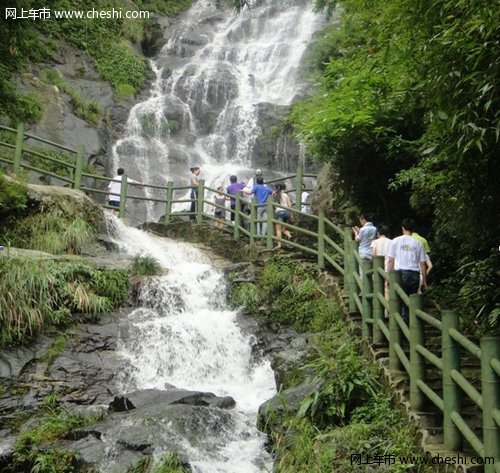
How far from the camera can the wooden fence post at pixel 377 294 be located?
708 cm

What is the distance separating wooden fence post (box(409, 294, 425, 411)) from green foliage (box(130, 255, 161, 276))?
6283 millimetres

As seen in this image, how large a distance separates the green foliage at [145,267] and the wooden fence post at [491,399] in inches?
302

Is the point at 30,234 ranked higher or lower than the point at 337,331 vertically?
higher

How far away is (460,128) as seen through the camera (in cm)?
434

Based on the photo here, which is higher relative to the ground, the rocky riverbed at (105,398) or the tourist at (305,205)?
the tourist at (305,205)

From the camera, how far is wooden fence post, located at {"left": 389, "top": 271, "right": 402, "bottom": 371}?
20.7 feet

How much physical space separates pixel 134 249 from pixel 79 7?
1756 cm

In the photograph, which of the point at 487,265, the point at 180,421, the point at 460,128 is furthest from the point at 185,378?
the point at 460,128

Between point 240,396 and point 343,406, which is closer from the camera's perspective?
point 343,406

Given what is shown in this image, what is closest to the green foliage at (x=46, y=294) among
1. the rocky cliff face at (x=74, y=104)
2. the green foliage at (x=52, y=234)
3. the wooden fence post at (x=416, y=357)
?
the green foliage at (x=52, y=234)

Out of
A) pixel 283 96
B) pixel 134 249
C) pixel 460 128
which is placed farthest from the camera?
pixel 283 96

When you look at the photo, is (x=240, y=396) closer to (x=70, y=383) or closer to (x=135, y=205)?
(x=70, y=383)

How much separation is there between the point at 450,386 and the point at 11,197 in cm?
909

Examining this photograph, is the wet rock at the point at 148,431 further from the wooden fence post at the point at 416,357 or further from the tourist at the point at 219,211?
the tourist at the point at 219,211
